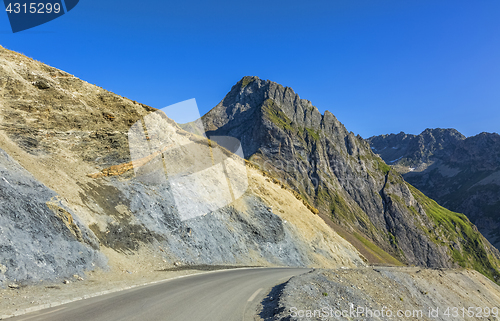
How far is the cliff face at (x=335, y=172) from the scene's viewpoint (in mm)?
138750

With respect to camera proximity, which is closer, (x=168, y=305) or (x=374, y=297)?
(x=168, y=305)

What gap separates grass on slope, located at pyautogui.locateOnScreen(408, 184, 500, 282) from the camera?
152 metres

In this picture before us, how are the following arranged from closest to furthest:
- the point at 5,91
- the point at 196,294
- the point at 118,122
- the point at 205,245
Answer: the point at 196,294 → the point at 5,91 → the point at 205,245 → the point at 118,122

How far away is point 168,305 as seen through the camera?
1059cm

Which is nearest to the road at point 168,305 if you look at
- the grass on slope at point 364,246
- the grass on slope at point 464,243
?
the grass on slope at point 364,246

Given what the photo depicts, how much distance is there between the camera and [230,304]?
38.0 feet

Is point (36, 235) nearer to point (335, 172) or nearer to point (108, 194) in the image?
point (108, 194)

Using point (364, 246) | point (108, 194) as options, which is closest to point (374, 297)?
point (108, 194)

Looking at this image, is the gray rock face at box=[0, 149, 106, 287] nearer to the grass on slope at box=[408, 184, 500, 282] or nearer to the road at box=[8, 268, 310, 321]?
the road at box=[8, 268, 310, 321]

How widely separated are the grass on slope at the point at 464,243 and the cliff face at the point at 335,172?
1536mm

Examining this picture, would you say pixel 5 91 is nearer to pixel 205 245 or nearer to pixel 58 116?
pixel 58 116

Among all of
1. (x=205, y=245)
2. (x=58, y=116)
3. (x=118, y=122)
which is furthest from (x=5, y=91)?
(x=205, y=245)

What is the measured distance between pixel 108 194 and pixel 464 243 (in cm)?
20705

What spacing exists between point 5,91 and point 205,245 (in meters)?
23.6
